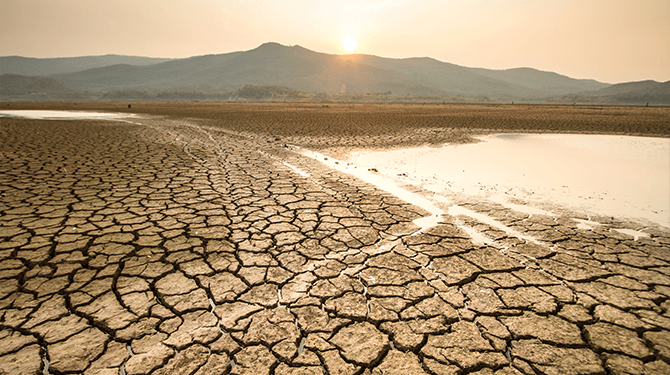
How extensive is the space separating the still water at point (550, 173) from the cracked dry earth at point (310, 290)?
0.91 m

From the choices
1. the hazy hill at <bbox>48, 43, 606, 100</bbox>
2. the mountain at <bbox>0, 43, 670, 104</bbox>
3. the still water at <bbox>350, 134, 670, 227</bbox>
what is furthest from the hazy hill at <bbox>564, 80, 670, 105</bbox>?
the still water at <bbox>350, 134, 670, 227</bbox>

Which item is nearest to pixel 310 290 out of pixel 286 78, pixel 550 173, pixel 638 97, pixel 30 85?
pixel 550 173

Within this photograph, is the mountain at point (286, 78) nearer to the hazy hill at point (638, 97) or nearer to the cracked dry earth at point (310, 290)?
the hazy hill at point (638, 97)

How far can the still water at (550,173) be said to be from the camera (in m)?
4.43

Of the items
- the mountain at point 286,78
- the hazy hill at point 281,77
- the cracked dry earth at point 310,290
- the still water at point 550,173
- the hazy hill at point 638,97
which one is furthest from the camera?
the hazy hill at point 281,77

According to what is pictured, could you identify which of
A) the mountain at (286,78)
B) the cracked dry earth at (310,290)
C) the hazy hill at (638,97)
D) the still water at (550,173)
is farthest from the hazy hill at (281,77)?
the cracked dry earth at (310,290)

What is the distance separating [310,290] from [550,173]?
5.94 metres

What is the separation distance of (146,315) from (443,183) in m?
4.75

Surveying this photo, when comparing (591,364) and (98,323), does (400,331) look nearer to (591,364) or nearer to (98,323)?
(591,364)

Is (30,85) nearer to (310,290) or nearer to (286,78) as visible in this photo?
(286,78)

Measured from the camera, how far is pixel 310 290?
234cm

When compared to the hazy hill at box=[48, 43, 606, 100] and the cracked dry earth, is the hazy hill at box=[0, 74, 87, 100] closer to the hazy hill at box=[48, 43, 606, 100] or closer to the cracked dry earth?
the hazy hill at box=[48, 43, 606, 100]

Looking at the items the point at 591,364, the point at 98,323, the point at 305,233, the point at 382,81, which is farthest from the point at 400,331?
the point at 382,81

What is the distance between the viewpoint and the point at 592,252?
117 inches
